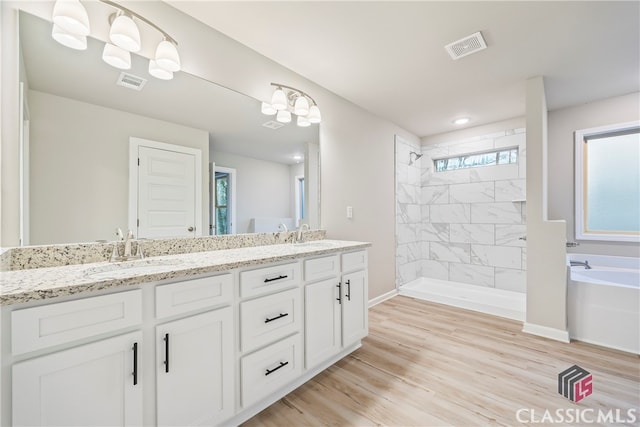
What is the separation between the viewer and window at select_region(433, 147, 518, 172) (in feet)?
11.5

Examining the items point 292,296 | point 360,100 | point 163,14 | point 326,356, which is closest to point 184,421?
point 292,296

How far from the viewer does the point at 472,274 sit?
12.3ft

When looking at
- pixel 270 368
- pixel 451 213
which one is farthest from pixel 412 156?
pixel 270 368

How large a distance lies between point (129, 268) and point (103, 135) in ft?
2.43

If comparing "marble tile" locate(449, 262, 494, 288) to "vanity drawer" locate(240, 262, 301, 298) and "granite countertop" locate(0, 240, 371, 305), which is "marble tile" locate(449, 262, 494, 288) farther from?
"granite countertop" locate(0, 240, 371, 305)

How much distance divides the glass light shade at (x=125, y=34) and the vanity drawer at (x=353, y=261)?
1783 mm

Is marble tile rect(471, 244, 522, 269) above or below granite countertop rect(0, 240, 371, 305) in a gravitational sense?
below

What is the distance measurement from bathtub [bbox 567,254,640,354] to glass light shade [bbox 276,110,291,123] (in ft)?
9.45

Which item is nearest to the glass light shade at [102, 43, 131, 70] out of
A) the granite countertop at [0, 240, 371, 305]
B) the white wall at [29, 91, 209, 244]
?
the white wall at [29, 91, 209, 244]

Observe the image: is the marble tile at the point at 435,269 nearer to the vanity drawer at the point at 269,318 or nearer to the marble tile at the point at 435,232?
the marble tile at the point at 435,232

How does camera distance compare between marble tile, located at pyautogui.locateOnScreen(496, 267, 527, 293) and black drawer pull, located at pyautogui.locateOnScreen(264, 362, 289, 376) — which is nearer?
black drawer pull, located at pyautogui.locateOnScreen(264, 362, 289, 376)

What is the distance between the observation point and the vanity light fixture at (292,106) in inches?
84.7

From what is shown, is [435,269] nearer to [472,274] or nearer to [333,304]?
[472,274]

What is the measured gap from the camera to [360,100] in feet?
9.52
